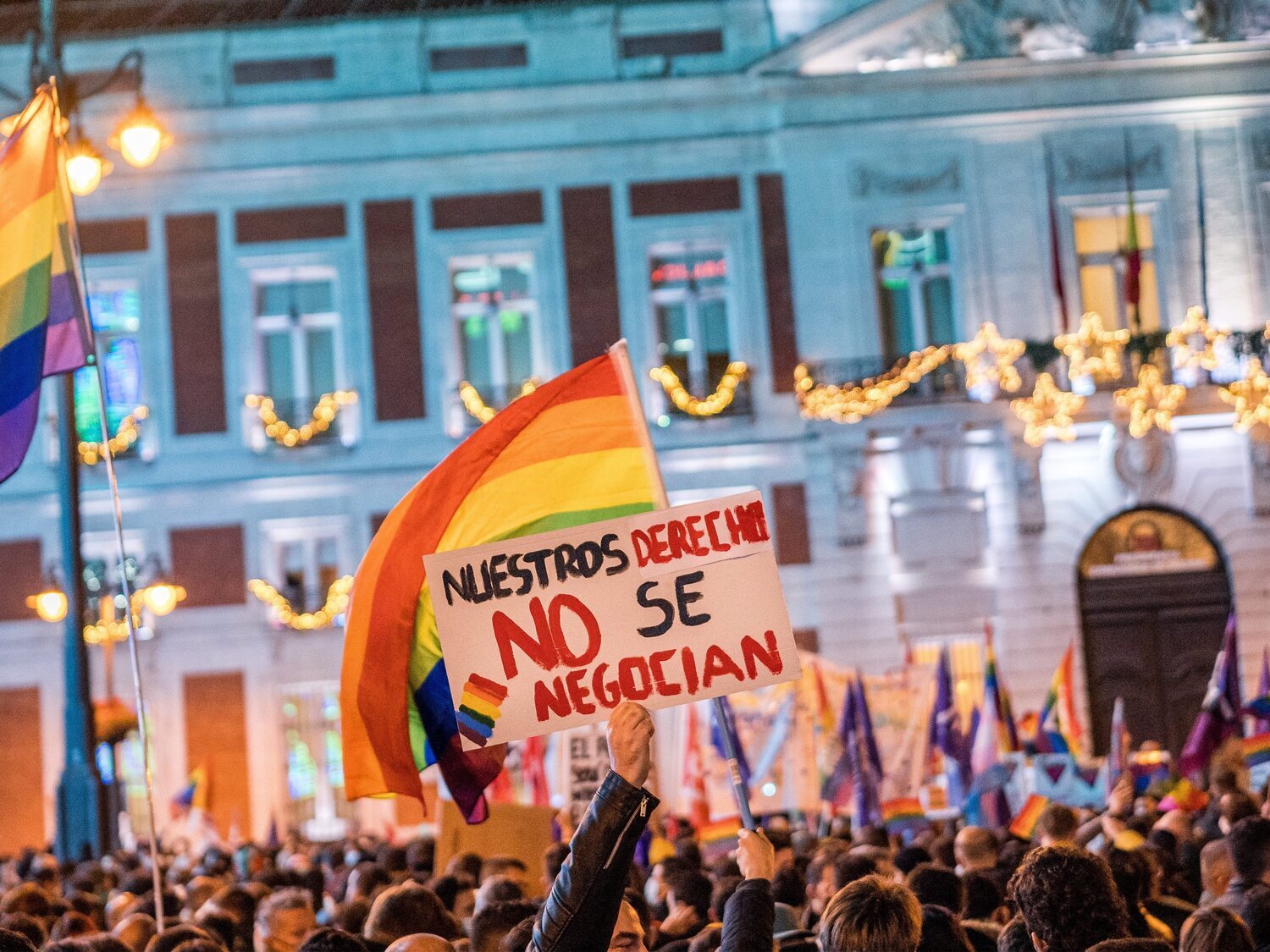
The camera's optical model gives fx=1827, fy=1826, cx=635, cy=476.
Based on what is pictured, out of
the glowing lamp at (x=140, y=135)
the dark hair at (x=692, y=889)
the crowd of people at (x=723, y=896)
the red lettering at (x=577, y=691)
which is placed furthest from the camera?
the glowing lamp at (x=140, y=135)

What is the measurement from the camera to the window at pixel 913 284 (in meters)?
24.5

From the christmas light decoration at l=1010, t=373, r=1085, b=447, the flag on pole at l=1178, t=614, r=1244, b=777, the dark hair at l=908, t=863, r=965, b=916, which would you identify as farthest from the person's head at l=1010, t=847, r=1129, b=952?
the christmas light decoration at l=1010, t=373, r=1085, b=447

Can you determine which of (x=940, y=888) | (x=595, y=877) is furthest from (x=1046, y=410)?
(x=595, y=877)

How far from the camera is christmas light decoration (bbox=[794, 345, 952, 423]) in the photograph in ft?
76.4

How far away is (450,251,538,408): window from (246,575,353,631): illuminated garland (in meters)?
3.36

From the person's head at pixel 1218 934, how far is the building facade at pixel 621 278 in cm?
1908

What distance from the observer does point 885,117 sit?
24344 millimetres

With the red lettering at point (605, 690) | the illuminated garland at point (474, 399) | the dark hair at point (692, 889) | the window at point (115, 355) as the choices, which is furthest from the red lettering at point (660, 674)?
the window at point (115, 355)

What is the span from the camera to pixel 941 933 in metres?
5.42

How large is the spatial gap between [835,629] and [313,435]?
7.37 m

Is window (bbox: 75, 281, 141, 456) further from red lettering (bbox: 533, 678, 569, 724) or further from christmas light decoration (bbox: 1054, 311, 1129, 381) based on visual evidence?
red lettering (bbox: 533, 678, 569, 724)

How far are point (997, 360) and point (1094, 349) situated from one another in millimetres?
1234

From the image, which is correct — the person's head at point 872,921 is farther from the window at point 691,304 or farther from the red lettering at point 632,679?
the window at point 691,304

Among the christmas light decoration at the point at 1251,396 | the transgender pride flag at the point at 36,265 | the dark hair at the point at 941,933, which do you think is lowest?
the dark hair at the point at 941,933
